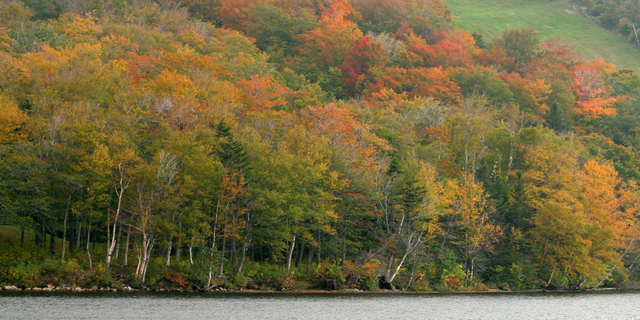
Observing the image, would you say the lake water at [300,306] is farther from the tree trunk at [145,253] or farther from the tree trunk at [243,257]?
the tree trunk at [243,257]

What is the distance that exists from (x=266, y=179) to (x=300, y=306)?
15.1m

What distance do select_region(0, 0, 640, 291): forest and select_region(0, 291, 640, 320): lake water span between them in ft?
15.3

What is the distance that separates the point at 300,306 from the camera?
1636 inches

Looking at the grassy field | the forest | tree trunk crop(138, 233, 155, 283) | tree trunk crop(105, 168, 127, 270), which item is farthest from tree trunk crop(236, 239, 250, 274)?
the grassy field

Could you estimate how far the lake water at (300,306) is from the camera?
33844 mm

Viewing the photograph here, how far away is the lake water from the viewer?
33.8 m

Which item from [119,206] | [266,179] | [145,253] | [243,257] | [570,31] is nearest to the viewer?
[145,253]

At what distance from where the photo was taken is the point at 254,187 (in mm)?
53500

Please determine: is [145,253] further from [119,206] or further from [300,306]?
[300,306]

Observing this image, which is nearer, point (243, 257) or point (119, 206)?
point (119, 206)

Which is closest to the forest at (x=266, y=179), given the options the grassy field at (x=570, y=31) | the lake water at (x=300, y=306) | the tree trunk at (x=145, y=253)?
the tree trunk at (x=145, y=253)

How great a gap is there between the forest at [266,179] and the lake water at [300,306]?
4673mm

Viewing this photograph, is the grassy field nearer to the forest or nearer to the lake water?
the forest

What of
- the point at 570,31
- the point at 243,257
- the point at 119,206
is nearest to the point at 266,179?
the point at 243,257
